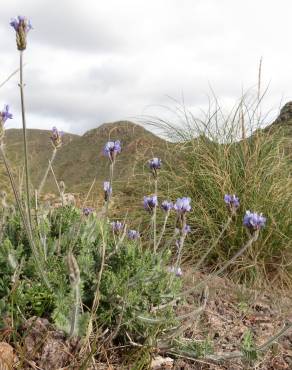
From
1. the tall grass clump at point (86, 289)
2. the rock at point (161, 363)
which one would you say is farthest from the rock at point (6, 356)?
the rock at point (161, 363)

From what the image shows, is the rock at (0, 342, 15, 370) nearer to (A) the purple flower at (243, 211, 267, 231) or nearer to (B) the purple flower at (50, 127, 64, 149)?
(B) the purple flower at (50, 127, 64, 149)

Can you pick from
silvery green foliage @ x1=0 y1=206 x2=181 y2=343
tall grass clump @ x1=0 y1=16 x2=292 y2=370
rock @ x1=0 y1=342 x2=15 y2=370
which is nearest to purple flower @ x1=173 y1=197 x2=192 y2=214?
tall grass clump @ x1=0 y1=16 x2=292 y2=370

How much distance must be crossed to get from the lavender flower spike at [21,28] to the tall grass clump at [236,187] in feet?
8.17

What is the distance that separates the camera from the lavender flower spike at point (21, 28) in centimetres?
194

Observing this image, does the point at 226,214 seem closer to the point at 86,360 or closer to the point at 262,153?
the point at 262,153

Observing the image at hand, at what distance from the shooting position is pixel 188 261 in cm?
433

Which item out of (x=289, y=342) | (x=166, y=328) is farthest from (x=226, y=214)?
(x=166, y=328)

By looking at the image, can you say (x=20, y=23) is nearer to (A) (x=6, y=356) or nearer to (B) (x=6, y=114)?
(B) (x=6, y=114)


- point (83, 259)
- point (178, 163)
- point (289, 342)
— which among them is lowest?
point (289, 342)

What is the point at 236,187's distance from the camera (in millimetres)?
4770

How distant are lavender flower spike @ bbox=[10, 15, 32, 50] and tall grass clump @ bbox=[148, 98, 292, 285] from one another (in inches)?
98.1

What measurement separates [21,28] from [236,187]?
3.11 meters

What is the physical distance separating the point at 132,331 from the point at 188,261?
179 centimetres

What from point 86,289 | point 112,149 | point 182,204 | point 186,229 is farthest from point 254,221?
point 86,289
